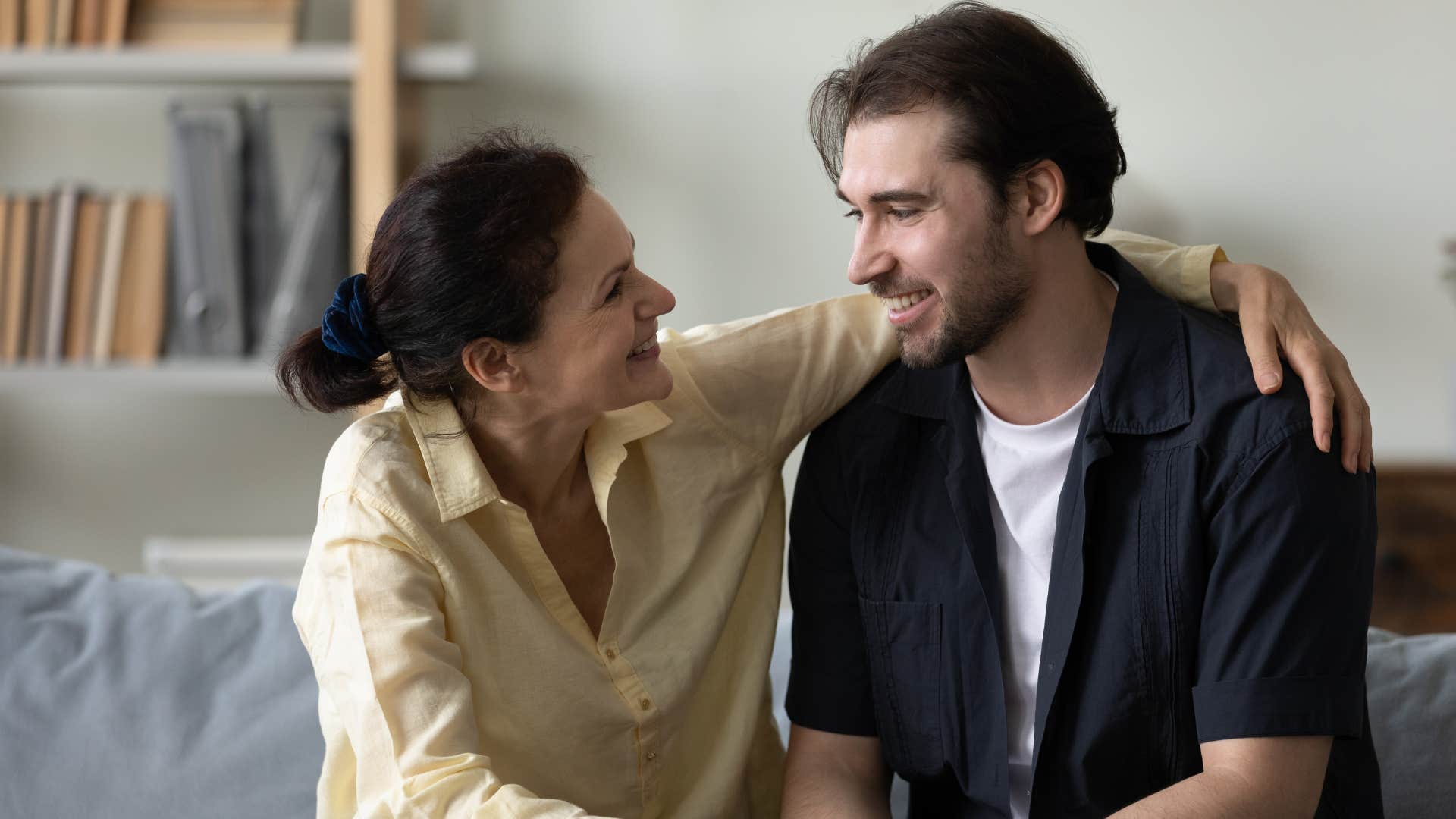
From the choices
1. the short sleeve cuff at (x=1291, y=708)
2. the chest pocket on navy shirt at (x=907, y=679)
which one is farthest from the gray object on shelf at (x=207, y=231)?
the short sleeve cuff at (x=1291, y=708)

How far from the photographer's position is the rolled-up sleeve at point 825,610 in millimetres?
1438

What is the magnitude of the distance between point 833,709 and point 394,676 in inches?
18.9

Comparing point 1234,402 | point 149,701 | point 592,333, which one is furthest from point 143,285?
point 1234,402

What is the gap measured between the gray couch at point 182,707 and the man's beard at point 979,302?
18.4 inches

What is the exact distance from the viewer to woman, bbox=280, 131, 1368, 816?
1.20 metres

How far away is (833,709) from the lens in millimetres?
1435

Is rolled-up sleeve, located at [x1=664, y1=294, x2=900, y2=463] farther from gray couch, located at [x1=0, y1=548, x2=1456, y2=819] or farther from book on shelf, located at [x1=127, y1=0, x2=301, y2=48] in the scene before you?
book on shelf, located at [x1=127, y1=0, x2=301, y2=48]

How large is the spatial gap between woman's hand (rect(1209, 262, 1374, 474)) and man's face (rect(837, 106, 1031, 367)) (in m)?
0.21

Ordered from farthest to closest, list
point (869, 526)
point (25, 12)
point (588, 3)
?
point (588, 3) → point (25, 12) → point (869, 526)

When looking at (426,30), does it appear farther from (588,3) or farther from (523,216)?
(523,216)

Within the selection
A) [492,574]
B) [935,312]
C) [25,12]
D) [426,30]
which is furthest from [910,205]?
[25,12]

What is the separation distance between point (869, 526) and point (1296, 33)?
1.64 m

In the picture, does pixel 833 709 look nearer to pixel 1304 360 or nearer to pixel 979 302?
pixel 979 302

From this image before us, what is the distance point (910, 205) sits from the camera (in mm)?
1359
